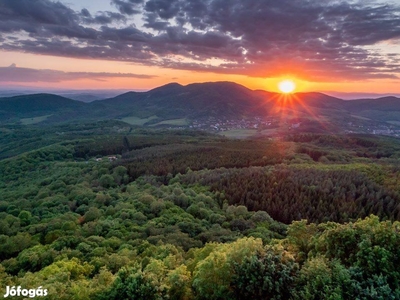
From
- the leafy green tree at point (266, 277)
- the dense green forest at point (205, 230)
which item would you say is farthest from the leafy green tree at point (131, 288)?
the leafy green tree at point (266, 277)

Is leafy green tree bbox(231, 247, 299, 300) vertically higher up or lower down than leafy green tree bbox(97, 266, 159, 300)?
higher up

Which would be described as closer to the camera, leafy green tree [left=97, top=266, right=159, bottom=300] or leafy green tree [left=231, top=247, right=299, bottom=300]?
leafy green tree [left=231, top=247, right=299, bottom=300]

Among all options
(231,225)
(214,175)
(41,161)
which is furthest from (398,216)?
(41,161)

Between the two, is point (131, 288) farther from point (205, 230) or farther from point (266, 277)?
point (205, 230)

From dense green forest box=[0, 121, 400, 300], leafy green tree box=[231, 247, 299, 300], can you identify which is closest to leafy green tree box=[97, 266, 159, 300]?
dense green forest box=[0, 121, 400, 300]

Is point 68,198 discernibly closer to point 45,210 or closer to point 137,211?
point 45,210

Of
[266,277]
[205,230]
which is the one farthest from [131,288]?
[205,230]

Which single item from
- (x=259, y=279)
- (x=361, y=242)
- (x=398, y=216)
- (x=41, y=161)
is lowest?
(x=41, y=161)

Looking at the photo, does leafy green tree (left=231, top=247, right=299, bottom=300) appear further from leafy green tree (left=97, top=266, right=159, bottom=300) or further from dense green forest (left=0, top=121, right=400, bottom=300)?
leafy green tree (left=97, top=266, right=159, bottom=300)
